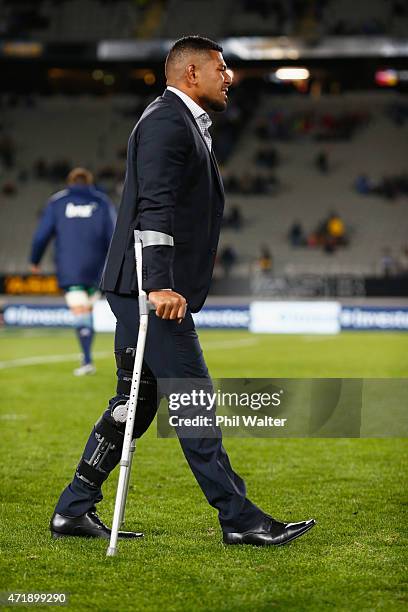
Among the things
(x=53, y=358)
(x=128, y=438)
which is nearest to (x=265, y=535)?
(x=128, y=438)

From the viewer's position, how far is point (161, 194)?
4.62 metres

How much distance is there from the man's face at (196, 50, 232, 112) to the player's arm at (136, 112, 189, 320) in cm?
33

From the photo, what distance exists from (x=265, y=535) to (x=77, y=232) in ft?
29.0

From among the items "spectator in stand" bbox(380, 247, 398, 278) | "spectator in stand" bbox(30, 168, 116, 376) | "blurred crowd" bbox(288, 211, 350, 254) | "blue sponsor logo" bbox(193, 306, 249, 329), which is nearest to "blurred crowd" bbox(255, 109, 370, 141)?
"blurred crowd" bbox(288, 211, 350, 254)

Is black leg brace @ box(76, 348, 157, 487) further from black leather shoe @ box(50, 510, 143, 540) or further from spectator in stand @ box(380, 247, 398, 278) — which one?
spectator in stand @ box(380, 247, 398, 278)


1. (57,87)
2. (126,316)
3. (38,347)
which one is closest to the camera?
(126,316)

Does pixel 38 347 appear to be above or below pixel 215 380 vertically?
below

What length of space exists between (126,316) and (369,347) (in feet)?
47.4

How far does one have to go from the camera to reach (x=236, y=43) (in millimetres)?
36219

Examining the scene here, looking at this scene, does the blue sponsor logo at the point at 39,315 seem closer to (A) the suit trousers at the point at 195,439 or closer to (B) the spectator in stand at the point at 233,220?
(B) the spectator in stand at the point at 233,220

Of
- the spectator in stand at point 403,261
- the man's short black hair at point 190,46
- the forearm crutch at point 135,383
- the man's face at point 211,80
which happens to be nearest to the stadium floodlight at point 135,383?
the forearm crutch at point 135,383

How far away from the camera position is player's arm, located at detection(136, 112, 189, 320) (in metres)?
4.59

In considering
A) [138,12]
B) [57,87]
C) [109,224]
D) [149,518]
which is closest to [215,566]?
[149,518]

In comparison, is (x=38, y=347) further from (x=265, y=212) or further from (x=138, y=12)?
(x=138, y=12)
